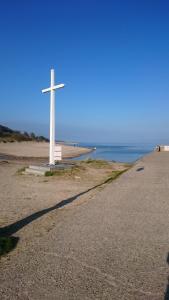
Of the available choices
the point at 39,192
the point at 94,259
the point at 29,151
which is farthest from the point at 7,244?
the point at 29,151

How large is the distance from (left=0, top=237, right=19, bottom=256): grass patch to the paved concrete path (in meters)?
0.17

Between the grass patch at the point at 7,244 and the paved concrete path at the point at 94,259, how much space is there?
17cm

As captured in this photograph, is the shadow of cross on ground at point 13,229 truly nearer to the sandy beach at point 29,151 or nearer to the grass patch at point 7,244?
the grass patch at point 7,244

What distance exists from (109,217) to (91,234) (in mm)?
1420

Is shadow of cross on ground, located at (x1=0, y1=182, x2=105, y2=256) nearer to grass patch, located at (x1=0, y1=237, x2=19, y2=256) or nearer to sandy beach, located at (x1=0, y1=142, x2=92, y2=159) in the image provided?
grass patch, located at (x1=0, y1=237, x2=19, y2=256)

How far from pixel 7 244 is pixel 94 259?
1489 mm

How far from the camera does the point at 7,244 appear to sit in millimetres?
5629

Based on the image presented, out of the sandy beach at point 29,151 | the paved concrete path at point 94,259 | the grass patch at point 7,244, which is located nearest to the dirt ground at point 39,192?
the grass patch at point 7,244

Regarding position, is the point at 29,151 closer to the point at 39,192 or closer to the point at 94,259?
the point at 39,192

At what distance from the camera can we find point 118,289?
400 cm

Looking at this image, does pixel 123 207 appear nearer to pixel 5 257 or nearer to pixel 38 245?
pixel 38 245

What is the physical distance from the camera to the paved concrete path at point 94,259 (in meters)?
3.97

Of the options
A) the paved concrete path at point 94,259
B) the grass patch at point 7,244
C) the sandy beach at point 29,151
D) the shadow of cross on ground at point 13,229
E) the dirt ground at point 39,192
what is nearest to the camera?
the paved concrete path at point 94,259

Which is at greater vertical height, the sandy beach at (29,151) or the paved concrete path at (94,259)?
the sandy beach at (29,151)
